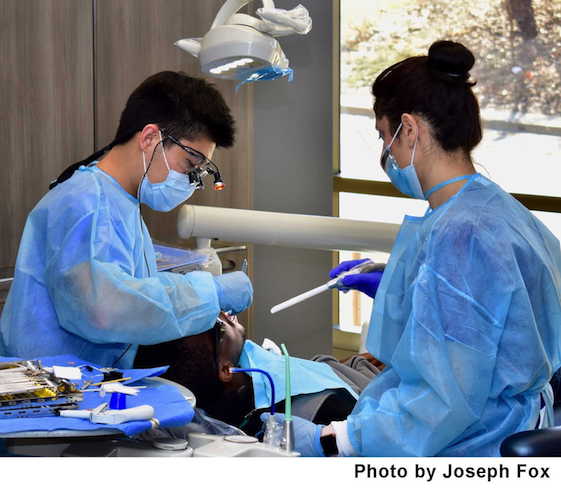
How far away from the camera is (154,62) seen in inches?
117

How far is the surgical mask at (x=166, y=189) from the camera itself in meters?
2.03

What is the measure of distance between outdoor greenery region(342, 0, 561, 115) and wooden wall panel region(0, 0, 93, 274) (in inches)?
56.3

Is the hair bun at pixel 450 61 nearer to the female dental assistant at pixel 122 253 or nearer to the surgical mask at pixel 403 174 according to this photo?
the surgical mask at pixel 403 174

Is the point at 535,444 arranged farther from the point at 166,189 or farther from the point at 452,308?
the point at 166,189

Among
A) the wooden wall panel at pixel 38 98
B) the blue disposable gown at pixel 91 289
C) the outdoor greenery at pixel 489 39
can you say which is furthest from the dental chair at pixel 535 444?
the outdoor greenery at pixel 489 39

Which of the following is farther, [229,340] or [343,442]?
[229,340]

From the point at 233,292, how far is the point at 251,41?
573 mm

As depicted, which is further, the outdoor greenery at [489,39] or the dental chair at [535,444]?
the outdoor greenery at [489,39]

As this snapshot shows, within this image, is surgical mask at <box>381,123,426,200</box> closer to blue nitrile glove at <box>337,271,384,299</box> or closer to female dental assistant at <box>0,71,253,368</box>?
blue nitrile glove at <box>337,271,384,299</box>

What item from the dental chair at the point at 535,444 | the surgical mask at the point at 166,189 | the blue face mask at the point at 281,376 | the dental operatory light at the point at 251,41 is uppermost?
the dental operatory light at the point at 251,41

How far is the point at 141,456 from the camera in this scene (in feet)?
4.51

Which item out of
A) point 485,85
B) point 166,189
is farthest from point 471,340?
point 485,85

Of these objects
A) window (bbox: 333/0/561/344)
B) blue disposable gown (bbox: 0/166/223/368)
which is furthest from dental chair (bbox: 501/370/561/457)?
window (bbox: 333/0/561/344)
